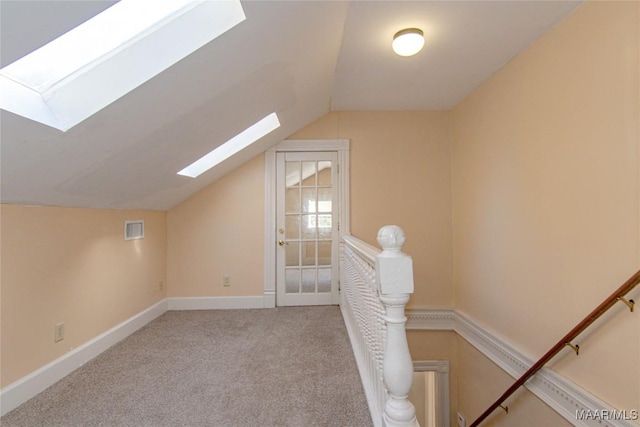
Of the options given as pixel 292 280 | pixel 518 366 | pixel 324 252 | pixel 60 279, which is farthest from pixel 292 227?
pixel 518 366

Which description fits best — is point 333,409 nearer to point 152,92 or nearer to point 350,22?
point 152,92

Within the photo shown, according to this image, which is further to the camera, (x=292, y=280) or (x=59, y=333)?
(x=292, y=280)

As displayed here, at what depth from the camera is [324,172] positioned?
12.5 feet

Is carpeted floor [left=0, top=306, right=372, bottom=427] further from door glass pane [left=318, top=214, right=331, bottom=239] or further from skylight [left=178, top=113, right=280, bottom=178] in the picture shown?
skylight [left=178, top=113, right=280, bottom=178]

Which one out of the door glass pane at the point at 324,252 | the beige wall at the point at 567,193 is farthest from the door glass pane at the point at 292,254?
the beige wall at the point at 567,193

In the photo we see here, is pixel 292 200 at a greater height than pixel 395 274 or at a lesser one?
greater

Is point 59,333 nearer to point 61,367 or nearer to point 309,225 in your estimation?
point 61,367

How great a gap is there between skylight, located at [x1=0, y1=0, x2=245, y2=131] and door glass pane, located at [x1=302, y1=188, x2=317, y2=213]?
2.40 metres

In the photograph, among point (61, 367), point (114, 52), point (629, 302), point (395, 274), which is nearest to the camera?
point (395, 274)

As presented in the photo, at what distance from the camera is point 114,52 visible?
→ 145cm

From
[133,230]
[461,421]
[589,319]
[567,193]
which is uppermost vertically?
[567,193]

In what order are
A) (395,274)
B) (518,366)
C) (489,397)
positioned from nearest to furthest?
(395,274) → (518,366) → (489,397)

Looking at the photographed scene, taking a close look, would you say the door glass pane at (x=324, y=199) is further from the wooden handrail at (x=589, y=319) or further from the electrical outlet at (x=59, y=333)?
the electrical outlet at (x=59, y=333)

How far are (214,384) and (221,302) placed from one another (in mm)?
1765
